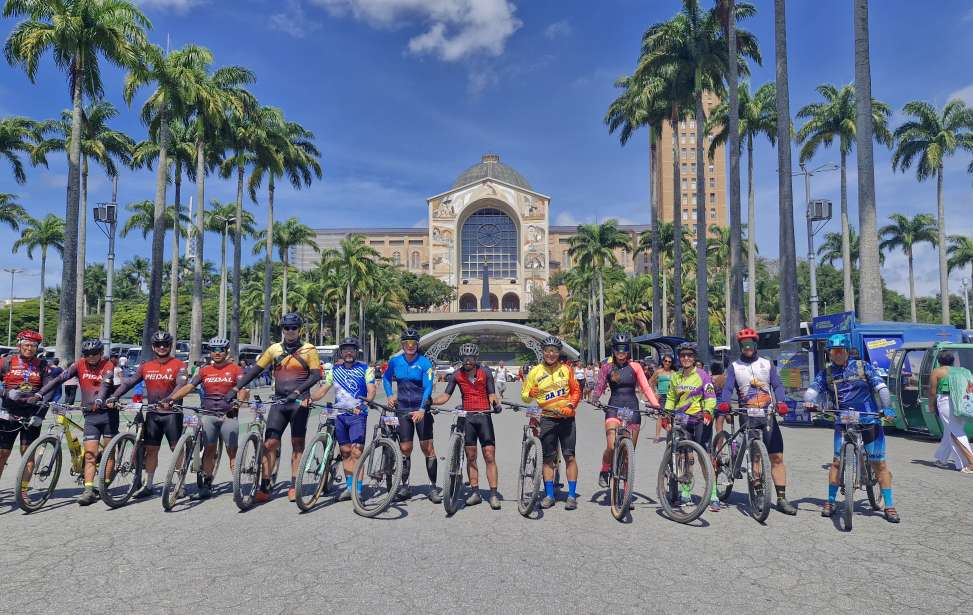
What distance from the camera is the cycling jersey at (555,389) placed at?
23.4ft

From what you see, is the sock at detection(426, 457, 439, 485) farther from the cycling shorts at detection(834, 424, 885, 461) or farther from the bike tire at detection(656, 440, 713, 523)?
the cycling shorts at detection(834, 424, 885, 461)

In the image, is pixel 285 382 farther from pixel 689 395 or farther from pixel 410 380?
pixel 689 395

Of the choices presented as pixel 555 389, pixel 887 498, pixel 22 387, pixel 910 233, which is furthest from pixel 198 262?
pixel 910 233

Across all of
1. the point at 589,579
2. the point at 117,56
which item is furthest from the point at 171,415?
the point at 117,56

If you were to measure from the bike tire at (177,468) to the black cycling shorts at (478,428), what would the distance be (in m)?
2.91

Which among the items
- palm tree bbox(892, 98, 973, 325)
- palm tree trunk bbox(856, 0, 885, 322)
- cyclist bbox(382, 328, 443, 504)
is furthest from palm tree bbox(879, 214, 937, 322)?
cyclist bbox(382, 328, 443, 504)

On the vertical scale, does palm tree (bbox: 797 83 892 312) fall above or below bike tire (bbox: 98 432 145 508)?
above

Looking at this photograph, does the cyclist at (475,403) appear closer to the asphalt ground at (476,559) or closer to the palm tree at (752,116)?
the asphalt ground at (476,559)

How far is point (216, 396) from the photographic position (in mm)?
7465

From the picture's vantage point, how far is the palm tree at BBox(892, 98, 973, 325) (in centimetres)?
3878

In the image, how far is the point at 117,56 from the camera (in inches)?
965

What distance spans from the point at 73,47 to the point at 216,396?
21.9 metres

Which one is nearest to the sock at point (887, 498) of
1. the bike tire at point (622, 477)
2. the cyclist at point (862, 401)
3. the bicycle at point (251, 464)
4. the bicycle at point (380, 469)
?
the cyclist at point (862, 401)

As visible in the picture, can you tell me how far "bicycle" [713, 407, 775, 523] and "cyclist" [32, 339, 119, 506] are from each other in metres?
6.61
